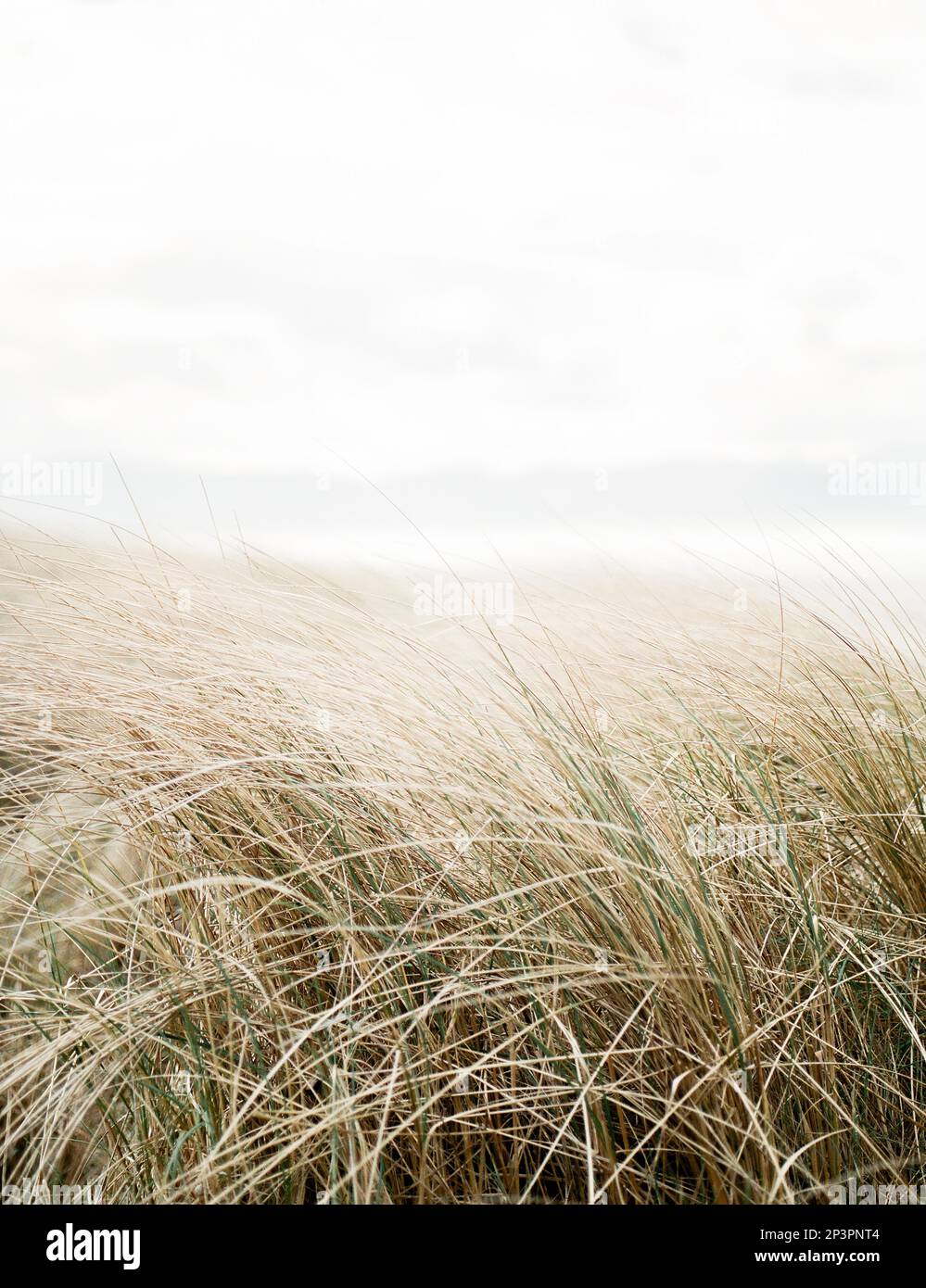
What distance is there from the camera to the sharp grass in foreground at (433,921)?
0.96 meters

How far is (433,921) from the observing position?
1.04 m

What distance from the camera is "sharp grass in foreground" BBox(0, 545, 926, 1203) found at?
3.14 ft

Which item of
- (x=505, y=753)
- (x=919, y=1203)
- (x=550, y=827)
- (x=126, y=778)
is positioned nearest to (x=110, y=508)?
(x=126, y=778)

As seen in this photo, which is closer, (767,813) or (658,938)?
(658,938)

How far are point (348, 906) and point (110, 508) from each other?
3.10 ft

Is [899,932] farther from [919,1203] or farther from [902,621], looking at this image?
[902,621]

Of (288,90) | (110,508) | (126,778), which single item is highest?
(288,90)

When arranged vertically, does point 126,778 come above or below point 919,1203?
above

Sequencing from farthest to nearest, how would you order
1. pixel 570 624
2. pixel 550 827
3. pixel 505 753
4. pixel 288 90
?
pixel 288 90
pixel 570 624
pixel 505 753
pixel 550 827

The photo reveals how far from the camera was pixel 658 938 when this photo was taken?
38.2 inches

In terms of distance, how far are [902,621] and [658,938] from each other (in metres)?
1.03

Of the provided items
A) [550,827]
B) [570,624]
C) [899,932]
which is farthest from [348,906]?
[570,624]
